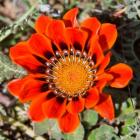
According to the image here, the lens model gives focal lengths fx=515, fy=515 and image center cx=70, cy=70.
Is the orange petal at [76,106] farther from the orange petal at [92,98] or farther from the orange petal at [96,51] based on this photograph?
the orange petal at [96,51]

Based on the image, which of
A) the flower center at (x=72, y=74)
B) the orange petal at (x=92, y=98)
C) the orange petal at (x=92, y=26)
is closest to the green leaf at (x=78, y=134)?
Answer: the flower center at (x=72, y=74)

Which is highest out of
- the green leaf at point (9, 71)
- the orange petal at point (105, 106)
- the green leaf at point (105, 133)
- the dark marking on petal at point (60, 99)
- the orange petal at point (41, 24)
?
the orange petal at point (41, 24)

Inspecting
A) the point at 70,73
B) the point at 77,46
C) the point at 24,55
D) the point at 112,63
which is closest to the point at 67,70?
the point at 70,73

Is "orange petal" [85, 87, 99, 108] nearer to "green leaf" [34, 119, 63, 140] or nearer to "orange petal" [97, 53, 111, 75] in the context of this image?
"orange petal" [97, 53, 111, 75]

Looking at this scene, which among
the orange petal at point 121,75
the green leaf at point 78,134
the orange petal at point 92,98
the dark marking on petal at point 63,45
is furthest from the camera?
the green leaf at point 78,134

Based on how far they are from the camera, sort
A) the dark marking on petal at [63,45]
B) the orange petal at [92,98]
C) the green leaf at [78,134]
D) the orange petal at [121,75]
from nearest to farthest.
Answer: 1. the orange petal at [92,98]
2. the orange petal at [121,75]
3. the dark marking on petal at [63,45]
4. the green leaf at [78,134]

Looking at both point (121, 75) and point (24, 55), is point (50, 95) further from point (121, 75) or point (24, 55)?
point (121, 75)

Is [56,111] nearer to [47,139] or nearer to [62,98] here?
[62,98]
